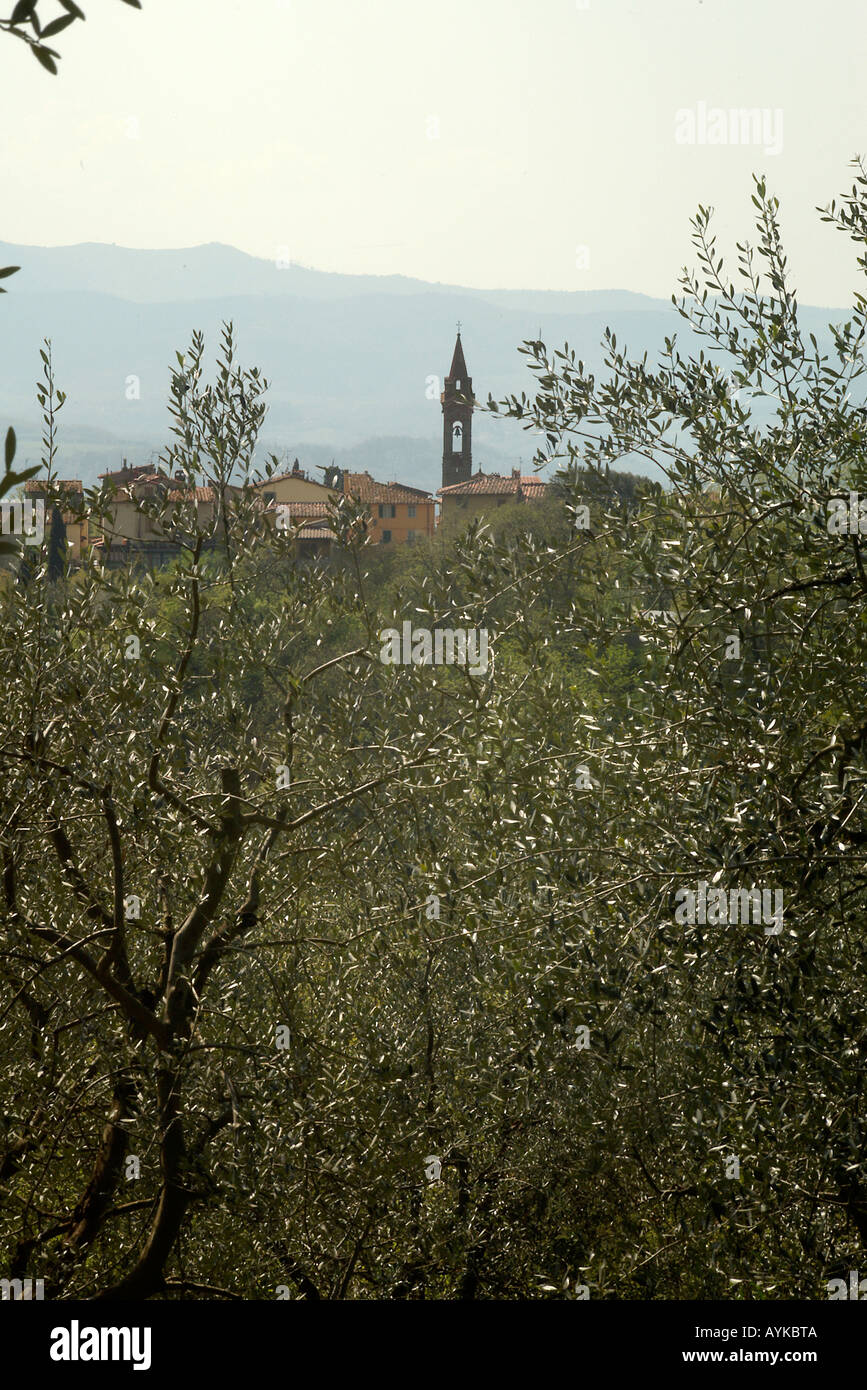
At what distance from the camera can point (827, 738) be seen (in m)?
3.91

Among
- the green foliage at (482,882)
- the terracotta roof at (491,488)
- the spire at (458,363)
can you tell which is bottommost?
the green foliage at (482,882)

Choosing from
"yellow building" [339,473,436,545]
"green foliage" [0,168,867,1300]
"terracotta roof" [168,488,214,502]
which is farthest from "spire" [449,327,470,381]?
"green foliage" [0,168,867,1300]

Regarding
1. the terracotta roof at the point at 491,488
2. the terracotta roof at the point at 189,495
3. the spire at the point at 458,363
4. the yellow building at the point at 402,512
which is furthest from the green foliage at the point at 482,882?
the spire at the point at 458,363

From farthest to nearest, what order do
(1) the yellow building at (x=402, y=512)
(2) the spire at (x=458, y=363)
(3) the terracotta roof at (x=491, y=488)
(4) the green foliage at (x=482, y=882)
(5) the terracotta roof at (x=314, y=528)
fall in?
(2) the spire at (x=458, y=363)
(1) the yellow building at (x=402, y=512)
(3) the terracotta roof at (x=491, y=488)
(5) the terracotta roof at (x=314, y=528)
(4) the green foliage at (x=482, y=882)

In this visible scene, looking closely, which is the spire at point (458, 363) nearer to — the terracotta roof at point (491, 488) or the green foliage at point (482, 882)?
the terracotta roof at point (491, 488)

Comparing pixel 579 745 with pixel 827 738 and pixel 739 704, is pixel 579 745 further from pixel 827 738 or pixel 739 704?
→ pixel 827 738

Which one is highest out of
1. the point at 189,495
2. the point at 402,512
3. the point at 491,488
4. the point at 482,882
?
the point at 402,512

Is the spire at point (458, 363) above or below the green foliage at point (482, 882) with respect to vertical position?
above

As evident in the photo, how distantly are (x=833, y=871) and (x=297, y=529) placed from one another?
2922 millimetres

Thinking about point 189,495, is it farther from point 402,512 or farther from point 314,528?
point 402,512

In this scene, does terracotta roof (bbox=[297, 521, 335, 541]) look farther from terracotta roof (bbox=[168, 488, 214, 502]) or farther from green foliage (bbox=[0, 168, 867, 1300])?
terracotta roof (bbox=[168, 488, 214, 502])

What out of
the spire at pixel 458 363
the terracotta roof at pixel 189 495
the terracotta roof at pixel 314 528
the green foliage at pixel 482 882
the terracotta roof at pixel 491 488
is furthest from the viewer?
the spire at pixel 458 363

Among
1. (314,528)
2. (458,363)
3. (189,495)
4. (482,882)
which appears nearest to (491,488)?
(458,363)

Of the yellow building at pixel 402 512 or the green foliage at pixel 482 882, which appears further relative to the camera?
the yellow building at pixel 402 512
